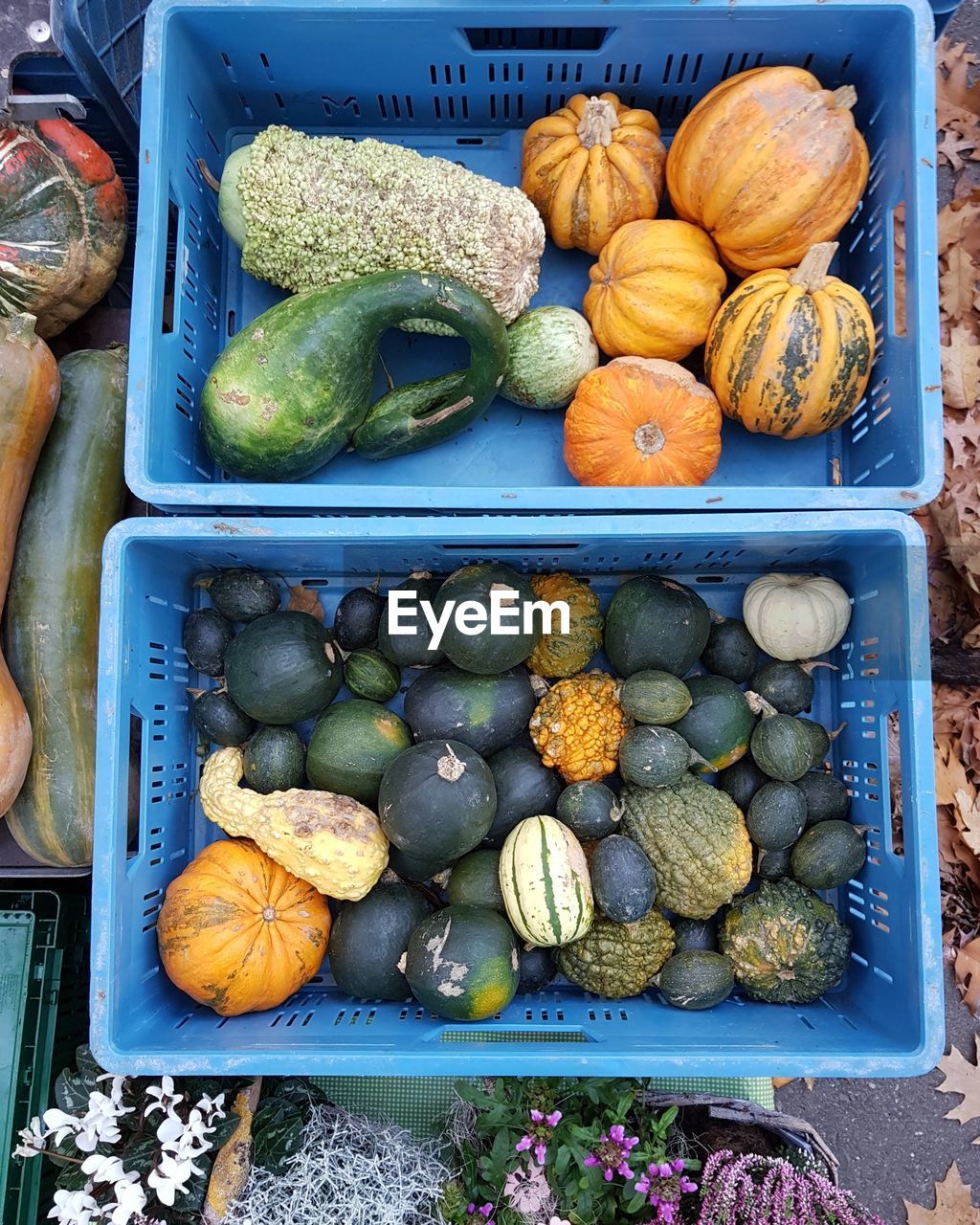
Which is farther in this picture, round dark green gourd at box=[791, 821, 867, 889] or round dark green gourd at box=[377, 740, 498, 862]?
round dark green gourd at box=[791, 821, 867, 889]

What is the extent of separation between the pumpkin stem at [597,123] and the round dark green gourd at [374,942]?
4.92 ft

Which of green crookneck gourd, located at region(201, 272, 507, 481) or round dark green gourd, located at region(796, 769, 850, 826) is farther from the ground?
green crookneck gourd, located at region(201, 272, 507, 481)

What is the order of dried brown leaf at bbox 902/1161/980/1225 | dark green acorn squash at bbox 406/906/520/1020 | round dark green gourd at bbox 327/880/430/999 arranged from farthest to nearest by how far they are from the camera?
1. dried brown leaf at bbox 902/1161/980/1225
2. round dark green gourd at bbox 327/880/430/999
3. dark green acorn squash at bbox 406/906/520/1020

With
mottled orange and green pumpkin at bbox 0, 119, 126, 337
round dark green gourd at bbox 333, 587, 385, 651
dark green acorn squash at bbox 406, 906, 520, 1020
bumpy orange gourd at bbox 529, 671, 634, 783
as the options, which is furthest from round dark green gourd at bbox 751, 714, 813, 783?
mottled orange and green pumpkin at bbox 0, 119, 126, 337

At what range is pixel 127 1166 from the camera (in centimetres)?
155

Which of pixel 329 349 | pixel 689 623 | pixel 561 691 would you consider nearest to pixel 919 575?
pixel 689 623

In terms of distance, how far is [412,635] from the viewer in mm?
1679

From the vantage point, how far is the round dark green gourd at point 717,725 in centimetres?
165

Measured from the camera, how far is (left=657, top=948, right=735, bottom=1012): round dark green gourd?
5.22 feet

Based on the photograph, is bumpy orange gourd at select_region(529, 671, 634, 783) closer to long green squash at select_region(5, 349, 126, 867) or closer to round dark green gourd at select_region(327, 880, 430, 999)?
round dark green gourd at select_region(327, 880, 430, 999)

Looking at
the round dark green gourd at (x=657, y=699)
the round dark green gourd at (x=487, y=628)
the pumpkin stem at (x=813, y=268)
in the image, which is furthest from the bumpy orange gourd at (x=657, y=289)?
the round dark green gourd at (x=657, y=699)

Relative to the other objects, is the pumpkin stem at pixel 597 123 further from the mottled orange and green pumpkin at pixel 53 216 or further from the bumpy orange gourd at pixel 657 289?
the mottled orange and green pumpkin at pixel 53 216

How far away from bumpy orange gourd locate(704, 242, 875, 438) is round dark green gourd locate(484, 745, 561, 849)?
81 cm

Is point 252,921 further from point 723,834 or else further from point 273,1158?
point 723,834
